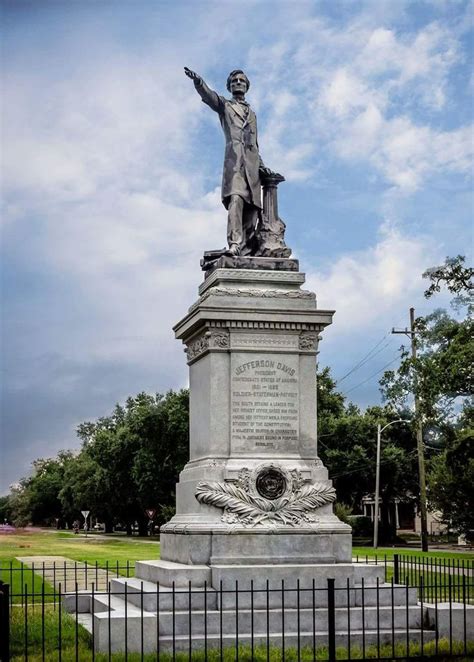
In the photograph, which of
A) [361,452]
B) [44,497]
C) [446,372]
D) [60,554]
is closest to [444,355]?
[446,372]

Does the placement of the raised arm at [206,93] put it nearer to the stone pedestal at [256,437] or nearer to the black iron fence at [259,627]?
the stone pedestal at [256,437]

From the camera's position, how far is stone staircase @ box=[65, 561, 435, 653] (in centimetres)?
1308

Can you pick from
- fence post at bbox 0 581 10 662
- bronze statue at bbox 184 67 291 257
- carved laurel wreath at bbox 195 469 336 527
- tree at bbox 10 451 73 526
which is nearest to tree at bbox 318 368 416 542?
bronze statue at bbox 184 67 291 257

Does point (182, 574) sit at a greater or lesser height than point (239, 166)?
lesser

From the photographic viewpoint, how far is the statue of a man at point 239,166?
57.5 ft

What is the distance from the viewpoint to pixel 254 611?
45.6ft

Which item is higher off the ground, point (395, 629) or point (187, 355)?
point (187, 355)

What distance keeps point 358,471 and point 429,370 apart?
31.4 m

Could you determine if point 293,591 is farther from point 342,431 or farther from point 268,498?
point 342,431

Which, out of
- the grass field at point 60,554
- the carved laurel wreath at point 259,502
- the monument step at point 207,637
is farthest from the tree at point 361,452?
the monument step at point 207,637

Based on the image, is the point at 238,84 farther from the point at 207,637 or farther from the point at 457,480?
the point at 457,480

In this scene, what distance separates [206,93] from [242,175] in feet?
4.93

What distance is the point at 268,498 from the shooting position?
15.4 m

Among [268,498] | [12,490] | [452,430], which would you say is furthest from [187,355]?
[12,490]
